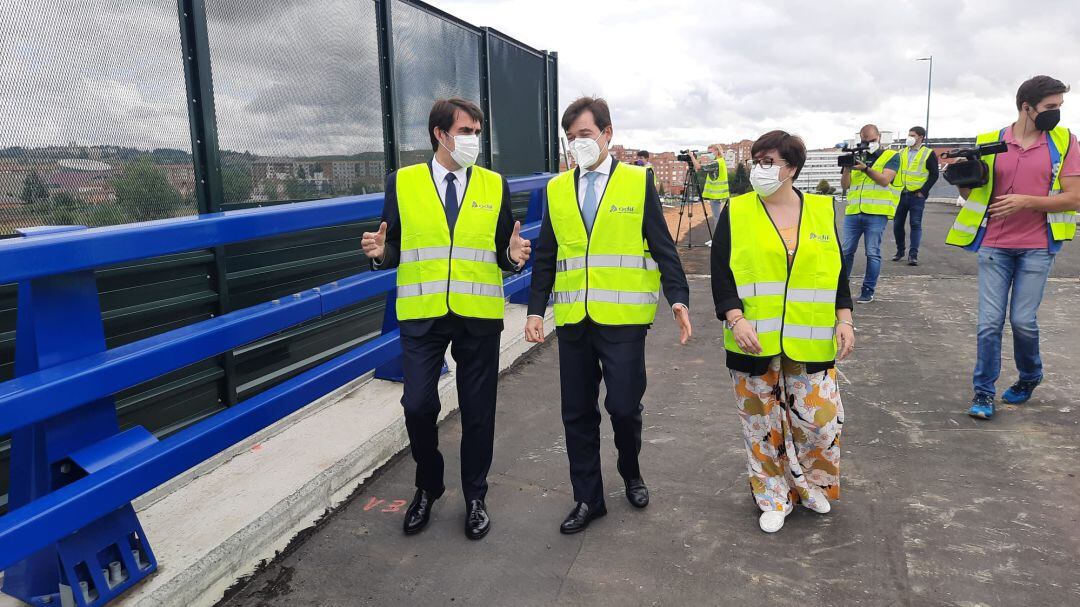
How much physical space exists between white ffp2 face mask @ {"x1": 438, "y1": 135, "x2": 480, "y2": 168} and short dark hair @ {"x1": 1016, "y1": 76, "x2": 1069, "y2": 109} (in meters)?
3.37

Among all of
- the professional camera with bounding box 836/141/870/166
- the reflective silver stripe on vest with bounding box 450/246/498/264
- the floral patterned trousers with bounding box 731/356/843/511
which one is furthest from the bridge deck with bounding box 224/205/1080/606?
the professional camera with bounding box 836/141/870/166

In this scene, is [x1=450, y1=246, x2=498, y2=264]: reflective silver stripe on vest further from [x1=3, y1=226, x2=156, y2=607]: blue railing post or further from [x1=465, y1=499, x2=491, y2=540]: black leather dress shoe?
[x1=3, y1=226, x2=156, y2=607]: blue railing post

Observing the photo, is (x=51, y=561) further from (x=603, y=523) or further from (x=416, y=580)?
(x=603, y=523)

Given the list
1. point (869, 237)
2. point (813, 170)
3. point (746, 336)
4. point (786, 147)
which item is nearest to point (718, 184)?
point (813, 170)

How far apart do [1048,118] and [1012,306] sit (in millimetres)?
1128

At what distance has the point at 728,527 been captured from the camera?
3152 millimetres

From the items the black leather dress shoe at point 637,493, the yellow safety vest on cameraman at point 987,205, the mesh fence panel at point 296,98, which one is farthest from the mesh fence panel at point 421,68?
the yellow safety vest on cameraman at point 987,205

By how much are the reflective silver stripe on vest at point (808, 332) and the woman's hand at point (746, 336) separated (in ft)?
0.46

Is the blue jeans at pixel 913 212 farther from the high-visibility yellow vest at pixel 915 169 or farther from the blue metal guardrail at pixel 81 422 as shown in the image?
the blue metal guardrail at pixel 81 422

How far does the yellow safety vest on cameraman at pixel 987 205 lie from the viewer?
420 centimetres

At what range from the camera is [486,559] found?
297 cm

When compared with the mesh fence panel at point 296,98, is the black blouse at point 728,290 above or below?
below

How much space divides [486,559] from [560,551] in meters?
0.31

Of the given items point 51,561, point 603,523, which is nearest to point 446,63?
point 603,523
